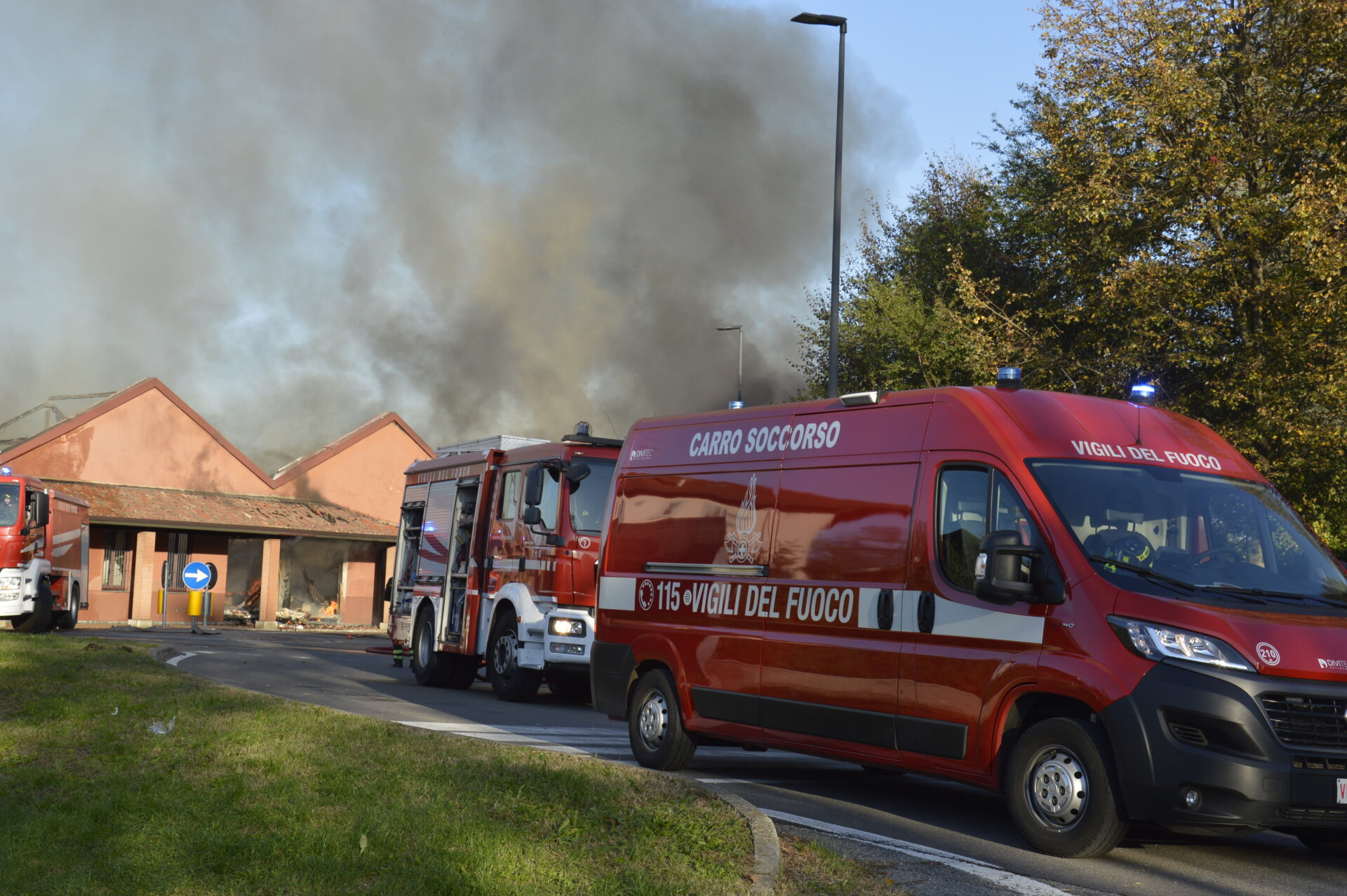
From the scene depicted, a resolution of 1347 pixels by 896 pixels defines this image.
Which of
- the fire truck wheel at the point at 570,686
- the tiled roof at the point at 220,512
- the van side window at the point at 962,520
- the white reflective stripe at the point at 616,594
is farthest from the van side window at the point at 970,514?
Answer: the tiled roof at the point at 220,512

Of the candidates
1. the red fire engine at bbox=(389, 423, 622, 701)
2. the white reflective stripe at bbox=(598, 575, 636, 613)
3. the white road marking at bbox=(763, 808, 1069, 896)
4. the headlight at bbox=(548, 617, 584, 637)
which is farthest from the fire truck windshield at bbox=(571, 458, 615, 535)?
the white road marking at bbox=(763, 808, 1069, 896)

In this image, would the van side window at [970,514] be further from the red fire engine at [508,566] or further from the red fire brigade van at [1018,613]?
the red fire engine at [508,566]

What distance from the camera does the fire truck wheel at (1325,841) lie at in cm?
698

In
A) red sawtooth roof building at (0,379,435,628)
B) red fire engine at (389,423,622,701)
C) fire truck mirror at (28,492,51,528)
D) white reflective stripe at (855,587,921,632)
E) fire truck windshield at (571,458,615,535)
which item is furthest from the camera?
red sawtooth roof building at (0,379,435,628)

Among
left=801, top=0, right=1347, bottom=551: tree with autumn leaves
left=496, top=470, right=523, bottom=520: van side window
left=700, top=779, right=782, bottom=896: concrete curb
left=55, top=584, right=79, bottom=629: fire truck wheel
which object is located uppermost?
left=801, top=0, right=1347, bottom=551: tree with autumn leaves

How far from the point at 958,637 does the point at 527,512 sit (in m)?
8.45

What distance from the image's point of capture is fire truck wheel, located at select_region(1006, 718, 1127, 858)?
21.1 feet

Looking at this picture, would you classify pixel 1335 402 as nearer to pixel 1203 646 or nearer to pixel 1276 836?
pixel 1276 836

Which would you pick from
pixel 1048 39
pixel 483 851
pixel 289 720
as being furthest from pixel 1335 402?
pixel 483 851

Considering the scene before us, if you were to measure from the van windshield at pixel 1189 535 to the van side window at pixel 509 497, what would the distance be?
949cm

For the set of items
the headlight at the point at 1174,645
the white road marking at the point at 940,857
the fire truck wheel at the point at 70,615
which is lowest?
the fire truck wheel at the point at 70,615

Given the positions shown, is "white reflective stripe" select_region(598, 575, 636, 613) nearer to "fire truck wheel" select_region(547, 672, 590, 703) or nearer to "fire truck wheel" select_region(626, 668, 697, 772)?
"fire truck wheel" select_region(626, 668, 697, 772)

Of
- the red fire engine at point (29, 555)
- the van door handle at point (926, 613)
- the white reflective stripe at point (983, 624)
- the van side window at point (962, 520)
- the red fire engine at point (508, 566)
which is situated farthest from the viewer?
the red fire engine at point (29, 555)

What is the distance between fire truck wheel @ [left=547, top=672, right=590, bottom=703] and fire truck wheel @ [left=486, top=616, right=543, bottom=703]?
25cm
